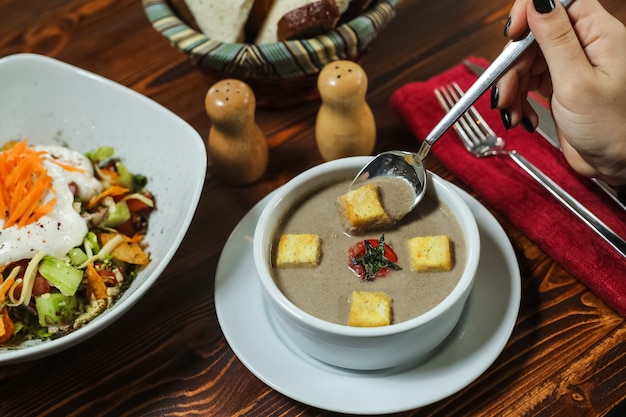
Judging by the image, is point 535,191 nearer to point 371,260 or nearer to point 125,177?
point 371,260

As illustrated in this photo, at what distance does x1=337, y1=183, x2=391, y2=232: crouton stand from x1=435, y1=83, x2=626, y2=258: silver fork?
0.50 m

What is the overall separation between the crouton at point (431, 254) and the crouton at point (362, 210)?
11 centimetres

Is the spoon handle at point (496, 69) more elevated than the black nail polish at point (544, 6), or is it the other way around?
the black nail polish at point (544, 6)

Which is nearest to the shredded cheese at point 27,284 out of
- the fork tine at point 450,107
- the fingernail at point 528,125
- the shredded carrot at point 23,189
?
the shredded carrot at point 23,189

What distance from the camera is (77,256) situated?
1553 millimetres

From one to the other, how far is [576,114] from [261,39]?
1.05 m

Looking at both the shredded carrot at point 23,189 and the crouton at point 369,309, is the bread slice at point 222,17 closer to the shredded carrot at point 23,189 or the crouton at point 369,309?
the shredded carrot at point 23,189

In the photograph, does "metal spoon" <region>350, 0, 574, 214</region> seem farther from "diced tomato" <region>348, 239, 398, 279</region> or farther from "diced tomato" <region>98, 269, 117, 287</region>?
"diced tomato" <region>98, 269, 117, 287</region>

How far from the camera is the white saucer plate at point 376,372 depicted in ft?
4.24

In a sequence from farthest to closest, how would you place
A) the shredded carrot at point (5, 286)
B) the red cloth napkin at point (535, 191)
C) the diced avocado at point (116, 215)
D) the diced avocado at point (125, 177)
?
1. the diced avocado at point (125, 177)
2. the diced avocado at point (116, 215)
3. the red cloth napkin at point (535, 191)
4. the shredded carrot at point (5, 286)

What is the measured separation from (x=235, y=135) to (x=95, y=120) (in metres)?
0.48

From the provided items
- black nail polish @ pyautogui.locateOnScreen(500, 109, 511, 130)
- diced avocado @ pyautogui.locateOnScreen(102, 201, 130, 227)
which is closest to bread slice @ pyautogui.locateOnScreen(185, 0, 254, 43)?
diced avocado @ pyautogui.locateOnScreen(102, 201, 130, 227)

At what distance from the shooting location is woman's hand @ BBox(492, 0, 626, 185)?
4.56ft

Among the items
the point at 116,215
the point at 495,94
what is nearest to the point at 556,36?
the point at 495,94
